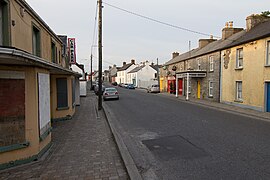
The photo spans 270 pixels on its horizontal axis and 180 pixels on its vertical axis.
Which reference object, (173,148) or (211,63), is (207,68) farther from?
(173,148)

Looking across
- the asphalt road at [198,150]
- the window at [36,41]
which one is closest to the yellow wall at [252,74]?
the asphalt road at [198,150]

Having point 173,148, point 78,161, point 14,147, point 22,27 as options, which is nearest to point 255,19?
point 173,148

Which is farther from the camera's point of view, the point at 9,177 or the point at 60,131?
the point at 60,131

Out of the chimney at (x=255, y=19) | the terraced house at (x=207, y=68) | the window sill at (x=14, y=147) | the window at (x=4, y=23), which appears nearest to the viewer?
the window sill at (x=14, y=147)

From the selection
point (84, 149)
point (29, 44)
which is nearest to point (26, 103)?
point (84, 149)

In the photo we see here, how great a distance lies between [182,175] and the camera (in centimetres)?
421

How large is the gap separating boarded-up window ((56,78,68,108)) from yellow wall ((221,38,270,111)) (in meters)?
13.0

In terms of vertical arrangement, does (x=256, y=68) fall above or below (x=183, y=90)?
above

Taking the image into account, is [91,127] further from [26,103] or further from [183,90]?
[183,90]

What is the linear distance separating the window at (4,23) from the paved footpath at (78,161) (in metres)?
3.51

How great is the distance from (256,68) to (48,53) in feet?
46.1

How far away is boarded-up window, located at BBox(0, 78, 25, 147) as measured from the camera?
4.57 metres

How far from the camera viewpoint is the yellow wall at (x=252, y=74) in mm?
13305

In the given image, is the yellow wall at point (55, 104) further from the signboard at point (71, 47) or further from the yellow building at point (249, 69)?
the yellow building at point (249, 69)
